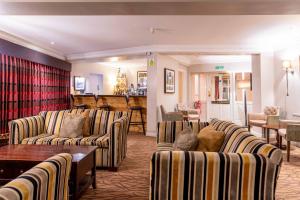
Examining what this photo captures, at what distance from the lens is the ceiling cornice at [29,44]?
5065 mm

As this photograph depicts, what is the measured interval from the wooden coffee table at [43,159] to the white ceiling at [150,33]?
2326mm

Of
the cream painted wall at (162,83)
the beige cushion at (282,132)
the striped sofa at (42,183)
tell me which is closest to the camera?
the striped sofa at (42,183)

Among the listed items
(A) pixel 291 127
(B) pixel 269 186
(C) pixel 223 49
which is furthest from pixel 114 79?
(B) pixel 269 186

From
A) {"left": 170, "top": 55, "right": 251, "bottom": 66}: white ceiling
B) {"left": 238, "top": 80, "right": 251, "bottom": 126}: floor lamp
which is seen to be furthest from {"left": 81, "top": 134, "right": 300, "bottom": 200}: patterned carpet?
{"left": 170, "top": 55, "right": 251, "bottom": 66}: white ceiling

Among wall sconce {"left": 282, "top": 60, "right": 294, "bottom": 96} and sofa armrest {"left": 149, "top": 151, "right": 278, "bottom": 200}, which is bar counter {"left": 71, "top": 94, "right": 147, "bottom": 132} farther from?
sofa armrest {"left": 149, "top": 151, "right": 278, "bottom": 200}

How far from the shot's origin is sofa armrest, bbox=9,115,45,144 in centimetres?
370

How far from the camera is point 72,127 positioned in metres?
3.91

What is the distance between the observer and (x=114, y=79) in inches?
446

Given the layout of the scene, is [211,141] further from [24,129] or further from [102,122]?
[24,129]

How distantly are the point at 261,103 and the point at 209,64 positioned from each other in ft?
11.4

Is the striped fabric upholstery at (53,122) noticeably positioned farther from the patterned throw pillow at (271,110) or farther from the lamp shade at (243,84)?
the lamp shade at (243,84)

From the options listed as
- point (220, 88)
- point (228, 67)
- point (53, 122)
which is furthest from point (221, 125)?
point (220, 88)

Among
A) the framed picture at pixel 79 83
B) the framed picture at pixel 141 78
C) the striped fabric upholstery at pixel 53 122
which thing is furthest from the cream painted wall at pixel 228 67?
the striped fabric upholstery at pixel 53 122

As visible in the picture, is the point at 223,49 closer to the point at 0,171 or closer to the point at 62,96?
the point at 62,96
